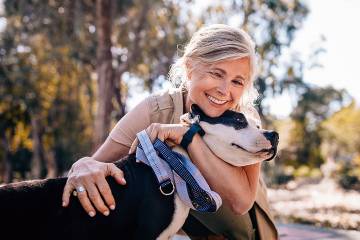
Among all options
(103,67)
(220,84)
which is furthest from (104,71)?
(220,84)

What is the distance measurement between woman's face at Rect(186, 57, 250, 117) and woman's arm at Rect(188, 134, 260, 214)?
0.31 meters

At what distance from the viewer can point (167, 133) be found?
2.64 m

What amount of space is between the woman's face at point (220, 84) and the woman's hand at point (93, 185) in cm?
71

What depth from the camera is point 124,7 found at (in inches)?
566

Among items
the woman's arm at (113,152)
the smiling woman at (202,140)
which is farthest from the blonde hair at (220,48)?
the woman's arm at (113,152)

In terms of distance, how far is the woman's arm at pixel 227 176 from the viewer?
2707mm

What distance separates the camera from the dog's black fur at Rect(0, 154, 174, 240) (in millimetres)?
2334

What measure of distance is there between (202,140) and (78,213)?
0.80m

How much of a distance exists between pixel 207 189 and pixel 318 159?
33.7 meters

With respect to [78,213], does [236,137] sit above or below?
above

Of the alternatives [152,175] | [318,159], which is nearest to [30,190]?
[152,175]

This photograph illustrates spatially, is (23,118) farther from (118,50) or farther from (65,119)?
(118,50)

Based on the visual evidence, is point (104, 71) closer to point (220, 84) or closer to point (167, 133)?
point (220, 84)

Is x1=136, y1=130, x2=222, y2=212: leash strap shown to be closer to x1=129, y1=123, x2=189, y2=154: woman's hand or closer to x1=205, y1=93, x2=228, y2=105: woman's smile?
x1=129, y1=123, x2=189, y2=154: woman's hand
